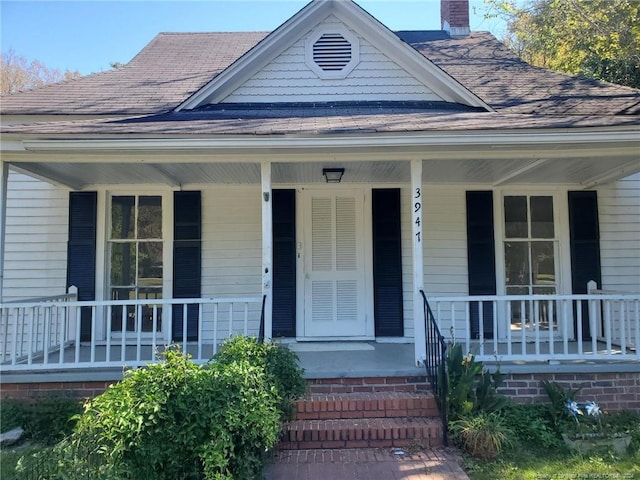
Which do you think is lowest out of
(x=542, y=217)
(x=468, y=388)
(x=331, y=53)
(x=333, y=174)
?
(x=468, y=388)

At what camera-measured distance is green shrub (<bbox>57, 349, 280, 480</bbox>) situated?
2318 millimetres

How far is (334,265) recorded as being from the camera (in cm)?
582

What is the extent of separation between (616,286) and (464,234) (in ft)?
7.47

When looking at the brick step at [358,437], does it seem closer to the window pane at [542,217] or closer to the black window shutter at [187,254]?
the black window shutter at [187,254]

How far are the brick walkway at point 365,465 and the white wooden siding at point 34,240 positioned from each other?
4.17 m

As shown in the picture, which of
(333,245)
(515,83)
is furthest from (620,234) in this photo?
(333,245)

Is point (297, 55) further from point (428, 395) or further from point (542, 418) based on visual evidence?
point (542, 418)

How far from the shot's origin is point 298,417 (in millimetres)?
3842

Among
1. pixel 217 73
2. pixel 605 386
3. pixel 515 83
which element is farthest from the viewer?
pixel 217 73

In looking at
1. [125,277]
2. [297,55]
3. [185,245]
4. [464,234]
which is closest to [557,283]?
[464,234]

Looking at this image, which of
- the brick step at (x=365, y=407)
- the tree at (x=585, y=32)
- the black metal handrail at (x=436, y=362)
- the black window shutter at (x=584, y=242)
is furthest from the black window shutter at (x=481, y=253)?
the tree at (x=585, y=32)

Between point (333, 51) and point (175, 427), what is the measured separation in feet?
17.2

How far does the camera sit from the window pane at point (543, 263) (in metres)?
5.89

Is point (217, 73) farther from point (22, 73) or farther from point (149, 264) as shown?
point (22, 73)
